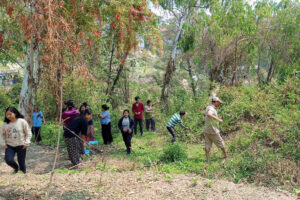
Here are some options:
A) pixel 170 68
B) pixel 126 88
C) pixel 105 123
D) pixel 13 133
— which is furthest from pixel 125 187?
pixel 126 88

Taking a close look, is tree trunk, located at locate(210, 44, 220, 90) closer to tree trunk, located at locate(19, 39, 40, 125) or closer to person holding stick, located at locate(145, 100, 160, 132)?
person holding stick, located at locate(145, 100, 160, 132)

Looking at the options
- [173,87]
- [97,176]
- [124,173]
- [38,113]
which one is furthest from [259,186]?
[173,87]

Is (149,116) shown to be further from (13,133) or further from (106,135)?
(13,133)

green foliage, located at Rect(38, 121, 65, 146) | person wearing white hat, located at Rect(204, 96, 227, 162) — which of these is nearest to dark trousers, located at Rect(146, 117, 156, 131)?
green foliage, located at Rect(38, 121, 65, 146)

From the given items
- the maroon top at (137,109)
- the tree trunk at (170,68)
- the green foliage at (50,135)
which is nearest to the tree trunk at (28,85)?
the green foliage at (50,135)

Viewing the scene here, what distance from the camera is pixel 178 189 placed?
203 inches

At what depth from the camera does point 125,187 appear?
5238mm

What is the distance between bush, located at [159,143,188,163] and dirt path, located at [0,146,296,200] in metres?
1.07

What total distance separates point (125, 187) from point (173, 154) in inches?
88.6

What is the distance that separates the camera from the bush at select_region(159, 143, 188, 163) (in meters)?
7.19

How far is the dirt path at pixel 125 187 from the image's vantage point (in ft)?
16.0

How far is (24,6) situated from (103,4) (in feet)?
5.84

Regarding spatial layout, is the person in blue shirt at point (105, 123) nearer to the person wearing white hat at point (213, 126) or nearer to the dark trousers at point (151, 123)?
the dark trousers at point (151, 123)

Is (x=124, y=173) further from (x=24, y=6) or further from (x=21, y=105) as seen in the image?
(x=24, y=6)
